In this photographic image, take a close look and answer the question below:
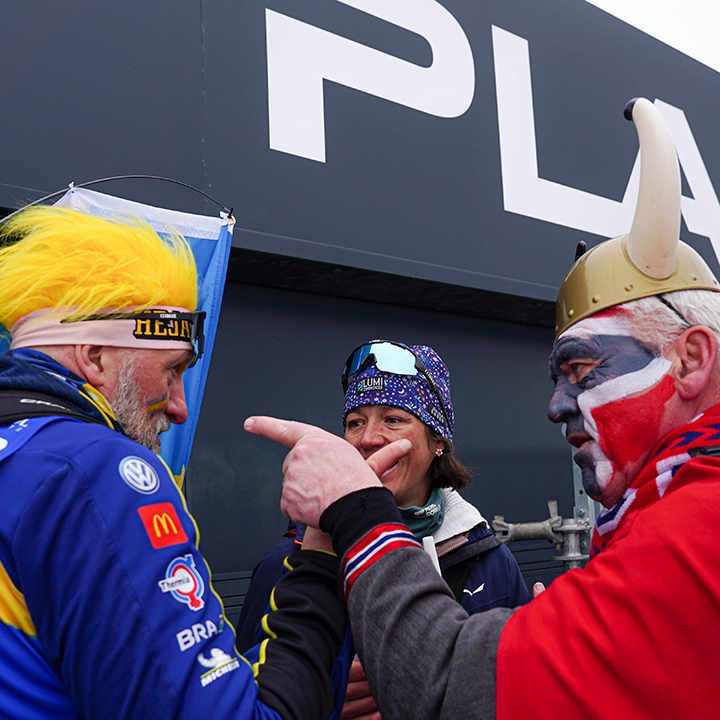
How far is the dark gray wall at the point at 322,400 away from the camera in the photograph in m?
3.34

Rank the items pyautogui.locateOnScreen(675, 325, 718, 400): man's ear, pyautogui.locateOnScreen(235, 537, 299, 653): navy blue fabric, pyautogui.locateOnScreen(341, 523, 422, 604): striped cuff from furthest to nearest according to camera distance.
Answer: pyautogui.locateOnScreen(235, 537, 299, 653): navy blue fabric → pyautogui.locateOnScreen(675, 325, 718, 400): man's ear → pyautogui.locateOnScreen(341, 523, 422, 604): striped cuff

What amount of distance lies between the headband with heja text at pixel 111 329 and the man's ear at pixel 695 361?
1.13 m

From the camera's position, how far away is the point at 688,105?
5.84m

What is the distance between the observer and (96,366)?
1.44 meters

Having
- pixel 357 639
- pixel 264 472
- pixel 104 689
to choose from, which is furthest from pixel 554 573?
pixel 104 689

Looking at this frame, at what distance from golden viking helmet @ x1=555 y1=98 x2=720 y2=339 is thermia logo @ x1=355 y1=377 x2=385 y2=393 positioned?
3.55 ft

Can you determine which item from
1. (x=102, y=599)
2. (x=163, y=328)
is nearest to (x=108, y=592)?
(x=102, y=599)

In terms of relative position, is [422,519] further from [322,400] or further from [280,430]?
[322,400]

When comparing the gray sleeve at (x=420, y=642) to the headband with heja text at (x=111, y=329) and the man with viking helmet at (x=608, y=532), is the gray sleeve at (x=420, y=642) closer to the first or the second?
the man with viking helmet at (x=608, y=532)

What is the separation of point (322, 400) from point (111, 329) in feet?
7.65

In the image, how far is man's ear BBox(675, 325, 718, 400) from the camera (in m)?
1.35

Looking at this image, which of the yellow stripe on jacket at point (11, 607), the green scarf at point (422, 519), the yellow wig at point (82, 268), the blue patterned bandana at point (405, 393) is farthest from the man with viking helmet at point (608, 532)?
the blue patterned bandana at point (405, 393)

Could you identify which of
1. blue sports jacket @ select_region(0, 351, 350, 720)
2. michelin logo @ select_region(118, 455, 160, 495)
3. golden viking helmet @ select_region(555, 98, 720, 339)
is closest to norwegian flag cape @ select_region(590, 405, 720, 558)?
golden viking helmet @ select_region(555, 98, 720, 339)

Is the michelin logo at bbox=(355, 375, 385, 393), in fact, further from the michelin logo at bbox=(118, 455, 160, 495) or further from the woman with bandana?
the michelin logo at bbox=(118, 455, 160, 495)
